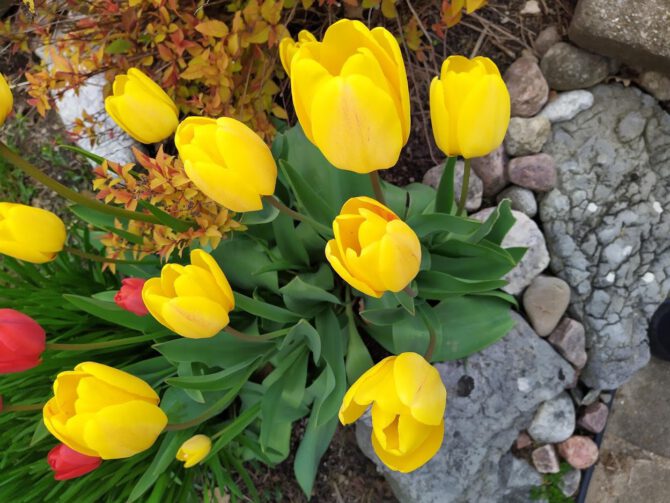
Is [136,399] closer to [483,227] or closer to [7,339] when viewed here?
[7,339]

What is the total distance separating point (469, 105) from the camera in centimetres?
83

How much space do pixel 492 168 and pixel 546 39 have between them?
15.2 inches

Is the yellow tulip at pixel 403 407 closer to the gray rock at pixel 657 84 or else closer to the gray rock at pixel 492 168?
the gray rock at pixel 492 168

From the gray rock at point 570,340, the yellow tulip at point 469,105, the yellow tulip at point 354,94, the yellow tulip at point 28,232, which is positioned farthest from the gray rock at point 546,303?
the yellow tulip at point 28,232

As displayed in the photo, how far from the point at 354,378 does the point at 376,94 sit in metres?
0.79

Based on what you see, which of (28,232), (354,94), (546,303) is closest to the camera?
(354,94)

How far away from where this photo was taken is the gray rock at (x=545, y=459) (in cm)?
171

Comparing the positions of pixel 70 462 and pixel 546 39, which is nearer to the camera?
pixel 70 462

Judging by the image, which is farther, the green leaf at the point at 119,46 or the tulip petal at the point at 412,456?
the green leaf at the point at 119,46

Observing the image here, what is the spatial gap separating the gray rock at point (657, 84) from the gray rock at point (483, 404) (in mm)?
728

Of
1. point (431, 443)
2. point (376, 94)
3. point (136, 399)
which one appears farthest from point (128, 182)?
point (431, 443)

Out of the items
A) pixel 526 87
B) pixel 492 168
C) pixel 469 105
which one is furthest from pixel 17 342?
pixel 526 87

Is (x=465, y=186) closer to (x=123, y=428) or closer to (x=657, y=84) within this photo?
(x=123, y=428)

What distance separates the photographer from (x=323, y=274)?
1422mm
